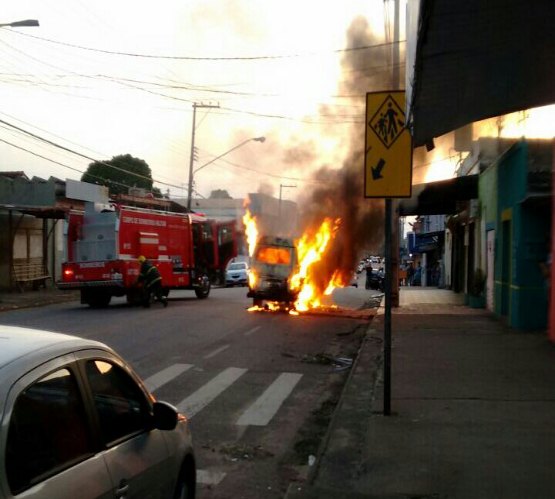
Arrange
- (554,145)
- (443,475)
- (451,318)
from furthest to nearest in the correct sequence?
(451,318), (554,145), (443,475)

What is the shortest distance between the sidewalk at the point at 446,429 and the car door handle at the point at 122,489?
2312 mm

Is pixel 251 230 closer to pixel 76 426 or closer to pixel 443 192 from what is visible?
pixel 443 192

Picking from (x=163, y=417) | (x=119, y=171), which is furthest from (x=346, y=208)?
(x=119, y=171)

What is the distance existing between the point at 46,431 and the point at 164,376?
7041mm

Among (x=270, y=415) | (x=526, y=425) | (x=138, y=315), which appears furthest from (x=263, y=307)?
(x=526, y=425)

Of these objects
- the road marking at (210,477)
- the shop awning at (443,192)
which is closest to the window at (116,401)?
the road marking at (210,477)

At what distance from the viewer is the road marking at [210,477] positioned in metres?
5.38

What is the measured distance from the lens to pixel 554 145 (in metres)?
12.0

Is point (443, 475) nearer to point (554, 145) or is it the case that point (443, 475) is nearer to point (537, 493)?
point (537, 493)

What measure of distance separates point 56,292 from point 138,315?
32.9 ft

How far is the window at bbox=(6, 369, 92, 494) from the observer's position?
2352mm

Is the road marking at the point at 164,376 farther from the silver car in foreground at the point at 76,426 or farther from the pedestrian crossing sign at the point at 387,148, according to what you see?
the silver car in foreground at the point at 76,426

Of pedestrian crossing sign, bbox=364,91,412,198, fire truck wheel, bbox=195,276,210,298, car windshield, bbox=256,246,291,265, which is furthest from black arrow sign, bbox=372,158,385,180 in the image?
fire truck wheel, bbox=195,276,210,298

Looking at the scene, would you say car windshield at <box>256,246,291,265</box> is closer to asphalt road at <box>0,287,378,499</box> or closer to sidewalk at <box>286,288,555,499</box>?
asphalt road at <box>0,287,378,499</box>
